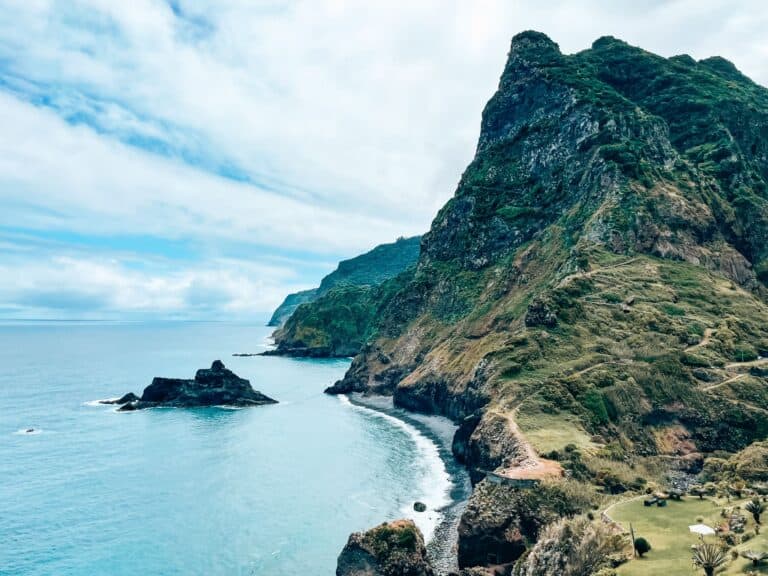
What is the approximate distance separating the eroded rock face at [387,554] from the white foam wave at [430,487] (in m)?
10.2

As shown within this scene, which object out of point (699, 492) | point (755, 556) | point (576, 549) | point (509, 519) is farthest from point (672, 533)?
point (509, 519)

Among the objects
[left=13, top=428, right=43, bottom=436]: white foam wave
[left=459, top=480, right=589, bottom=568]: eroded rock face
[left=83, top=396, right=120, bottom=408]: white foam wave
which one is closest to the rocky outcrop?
[left=83, top=396, right=120, bottom=408]: white foam wave

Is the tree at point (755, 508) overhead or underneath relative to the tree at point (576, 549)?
overhead

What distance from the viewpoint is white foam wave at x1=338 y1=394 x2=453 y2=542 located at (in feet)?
201

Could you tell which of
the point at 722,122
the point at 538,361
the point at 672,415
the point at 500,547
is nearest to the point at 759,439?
the point at 672,415

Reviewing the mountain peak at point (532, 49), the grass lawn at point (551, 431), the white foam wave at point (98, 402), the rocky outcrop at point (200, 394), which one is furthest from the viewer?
the mountain peak at point (532, 49)

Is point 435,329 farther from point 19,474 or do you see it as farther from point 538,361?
point 19,474

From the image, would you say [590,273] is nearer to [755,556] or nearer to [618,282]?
[618,282]

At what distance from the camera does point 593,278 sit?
10031 centimetres

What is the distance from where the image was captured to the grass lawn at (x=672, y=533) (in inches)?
1167

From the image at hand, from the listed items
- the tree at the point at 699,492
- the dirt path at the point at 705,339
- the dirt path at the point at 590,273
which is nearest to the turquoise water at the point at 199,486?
the tree at the point at 699,492

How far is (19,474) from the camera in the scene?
254 ft

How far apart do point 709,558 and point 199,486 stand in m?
64.2

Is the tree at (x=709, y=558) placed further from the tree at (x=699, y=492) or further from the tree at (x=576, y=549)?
the tree at (x=699, y=492)
